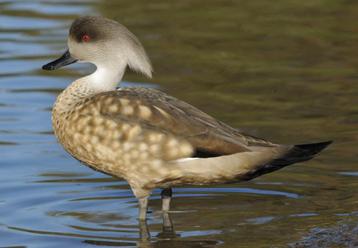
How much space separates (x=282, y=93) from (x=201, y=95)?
75 cm

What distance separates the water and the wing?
53 cm

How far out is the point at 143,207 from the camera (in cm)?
785

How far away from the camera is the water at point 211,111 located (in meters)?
7.71

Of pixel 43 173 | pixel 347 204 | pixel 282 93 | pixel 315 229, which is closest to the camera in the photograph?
pixel 315 229

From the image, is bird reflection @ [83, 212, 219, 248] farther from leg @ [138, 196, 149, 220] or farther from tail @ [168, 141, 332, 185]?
tail @ [168, 141, 332, 185]

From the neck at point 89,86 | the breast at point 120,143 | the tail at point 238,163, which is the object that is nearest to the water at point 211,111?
the tail at point 238,163

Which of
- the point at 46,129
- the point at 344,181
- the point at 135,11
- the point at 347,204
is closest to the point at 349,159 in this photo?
the point at 344,181

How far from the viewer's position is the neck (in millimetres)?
7910

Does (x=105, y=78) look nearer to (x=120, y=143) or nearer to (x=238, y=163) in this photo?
(x=120, y=143)

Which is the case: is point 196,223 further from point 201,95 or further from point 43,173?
point 201,95

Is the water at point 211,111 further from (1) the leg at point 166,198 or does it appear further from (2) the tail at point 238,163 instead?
(2) the tail at point 238,163

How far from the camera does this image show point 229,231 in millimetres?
7578

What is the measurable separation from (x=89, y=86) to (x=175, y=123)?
760 mm

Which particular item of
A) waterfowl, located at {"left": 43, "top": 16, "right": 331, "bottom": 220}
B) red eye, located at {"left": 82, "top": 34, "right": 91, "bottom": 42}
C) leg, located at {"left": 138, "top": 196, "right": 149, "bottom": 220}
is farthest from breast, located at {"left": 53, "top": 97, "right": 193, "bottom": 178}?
red eye, located at {"left": 82, "top": 34, "right": 91, "bottom": 42}
